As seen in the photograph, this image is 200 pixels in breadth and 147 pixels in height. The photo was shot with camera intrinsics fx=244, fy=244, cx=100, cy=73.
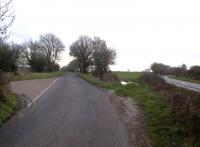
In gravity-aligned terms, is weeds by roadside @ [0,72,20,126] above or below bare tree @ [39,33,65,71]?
below

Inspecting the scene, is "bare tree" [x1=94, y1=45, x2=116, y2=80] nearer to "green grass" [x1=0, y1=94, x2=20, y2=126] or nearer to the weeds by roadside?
the weeds by roadside

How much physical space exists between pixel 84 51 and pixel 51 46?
17.4 meters

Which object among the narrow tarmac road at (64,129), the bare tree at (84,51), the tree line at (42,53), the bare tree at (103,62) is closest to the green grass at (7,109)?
the narrow tarmac road at (64,129)

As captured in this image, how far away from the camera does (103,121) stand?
988 cm

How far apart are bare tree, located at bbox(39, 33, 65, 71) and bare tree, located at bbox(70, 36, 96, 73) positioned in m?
11.5

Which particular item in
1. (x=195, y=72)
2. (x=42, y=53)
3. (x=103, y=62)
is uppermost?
(x=42, y=53)

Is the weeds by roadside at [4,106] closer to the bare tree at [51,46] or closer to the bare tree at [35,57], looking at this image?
the bare tree at [35,57]

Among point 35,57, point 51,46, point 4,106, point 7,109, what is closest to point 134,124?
point 7,109

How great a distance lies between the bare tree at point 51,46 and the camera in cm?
8450

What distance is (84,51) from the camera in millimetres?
73438

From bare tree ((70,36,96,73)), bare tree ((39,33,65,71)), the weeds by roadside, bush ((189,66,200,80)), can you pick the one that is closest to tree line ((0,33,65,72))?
bare tree ((39,33,65,71))

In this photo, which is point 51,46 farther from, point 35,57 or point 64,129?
point 64,129

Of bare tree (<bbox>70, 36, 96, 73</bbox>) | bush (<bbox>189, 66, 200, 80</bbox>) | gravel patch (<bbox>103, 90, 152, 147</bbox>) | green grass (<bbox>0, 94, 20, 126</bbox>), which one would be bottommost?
gravel patch (<bbox>103, 90, 152, 147</bbox>)

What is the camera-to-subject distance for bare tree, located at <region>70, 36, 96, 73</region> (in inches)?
2850
